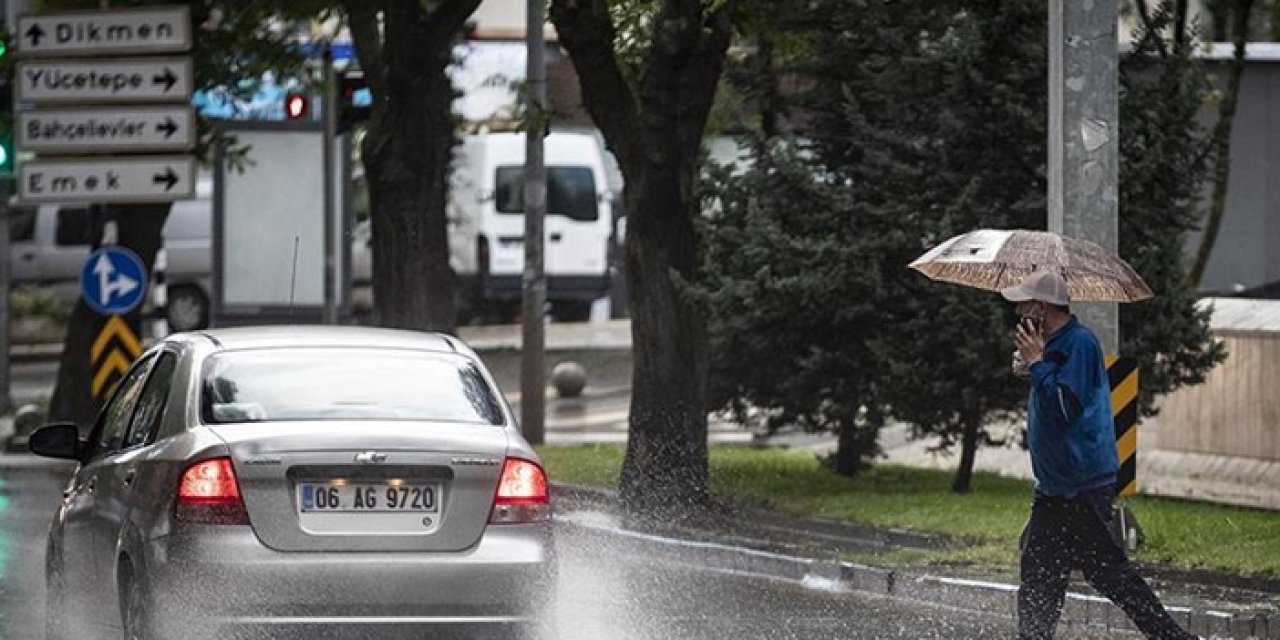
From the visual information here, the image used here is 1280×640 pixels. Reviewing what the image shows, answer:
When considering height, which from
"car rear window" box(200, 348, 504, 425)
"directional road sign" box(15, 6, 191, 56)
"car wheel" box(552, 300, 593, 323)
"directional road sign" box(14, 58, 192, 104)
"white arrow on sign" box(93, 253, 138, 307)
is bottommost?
"car wheel" box(552, 300, 593, 323)

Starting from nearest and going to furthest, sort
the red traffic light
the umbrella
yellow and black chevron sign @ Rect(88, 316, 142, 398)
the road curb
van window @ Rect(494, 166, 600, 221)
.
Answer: the umbrella < the road curb < yellow and black chevron sign @ Rect(88, 316, 142, 398) < the red traffic light < van window @ Rect(494, 166, 600, 221)

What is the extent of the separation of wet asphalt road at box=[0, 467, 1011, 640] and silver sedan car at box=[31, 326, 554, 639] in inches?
72.1

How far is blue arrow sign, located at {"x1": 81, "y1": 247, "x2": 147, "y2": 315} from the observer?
25.8 m

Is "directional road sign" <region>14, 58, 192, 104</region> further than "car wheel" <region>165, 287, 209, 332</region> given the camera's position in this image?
No

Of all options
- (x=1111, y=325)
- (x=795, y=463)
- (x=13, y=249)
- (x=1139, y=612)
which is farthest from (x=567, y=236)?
(x=1139, y=612)

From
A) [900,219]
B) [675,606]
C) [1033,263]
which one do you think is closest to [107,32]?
[900,219]

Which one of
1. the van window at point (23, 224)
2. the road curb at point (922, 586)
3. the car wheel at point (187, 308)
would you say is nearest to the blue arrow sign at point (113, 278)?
the road curb at point (922, 586)

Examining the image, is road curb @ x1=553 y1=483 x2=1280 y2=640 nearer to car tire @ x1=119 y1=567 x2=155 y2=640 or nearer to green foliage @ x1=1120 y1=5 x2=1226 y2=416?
green foliage @ x1=1120 y1=5 x2=1226 y2=416

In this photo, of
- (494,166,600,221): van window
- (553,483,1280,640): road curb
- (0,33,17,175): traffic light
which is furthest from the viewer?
(494,166,600,221): van window

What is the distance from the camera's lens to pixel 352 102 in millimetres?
26531

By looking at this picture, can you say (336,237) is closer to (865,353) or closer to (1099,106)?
(865,353)

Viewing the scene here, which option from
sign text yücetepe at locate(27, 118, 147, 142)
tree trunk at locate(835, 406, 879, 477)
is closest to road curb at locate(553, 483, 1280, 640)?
tree trunk at locate(835, 406, 879, 477)

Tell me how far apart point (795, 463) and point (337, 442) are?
13.9m

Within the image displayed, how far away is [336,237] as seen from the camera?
30891mm
